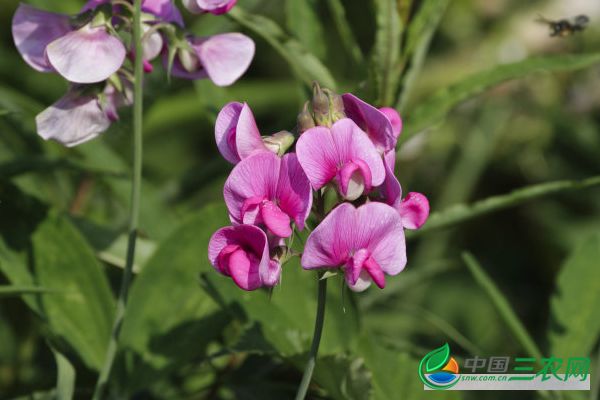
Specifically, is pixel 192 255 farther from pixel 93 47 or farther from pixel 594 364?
pixel 594 364

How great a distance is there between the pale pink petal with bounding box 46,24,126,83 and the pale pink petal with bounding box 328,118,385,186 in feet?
0.72

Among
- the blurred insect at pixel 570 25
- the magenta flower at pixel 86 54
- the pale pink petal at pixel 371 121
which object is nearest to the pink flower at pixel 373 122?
the pale pink petal at pixel 371 121

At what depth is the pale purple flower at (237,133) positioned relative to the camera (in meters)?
0.59

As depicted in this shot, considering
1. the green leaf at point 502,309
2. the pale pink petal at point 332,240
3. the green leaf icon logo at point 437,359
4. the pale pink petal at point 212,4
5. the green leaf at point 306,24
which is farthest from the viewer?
the green leaf at point 306,24

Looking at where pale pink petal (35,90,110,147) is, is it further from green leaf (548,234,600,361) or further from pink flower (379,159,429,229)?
green leaf (548,234,600,361)

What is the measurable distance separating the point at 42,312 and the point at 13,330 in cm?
26

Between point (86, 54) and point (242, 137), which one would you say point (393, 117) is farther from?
point (86, 54)

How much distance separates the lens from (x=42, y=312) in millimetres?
866

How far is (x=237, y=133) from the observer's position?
0.59m

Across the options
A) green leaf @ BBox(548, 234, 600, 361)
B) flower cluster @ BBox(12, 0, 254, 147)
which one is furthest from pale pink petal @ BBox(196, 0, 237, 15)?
green leaf @ BBox(548, 234, 600, 361)

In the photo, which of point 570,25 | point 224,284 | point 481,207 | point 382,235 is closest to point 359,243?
point 382,235

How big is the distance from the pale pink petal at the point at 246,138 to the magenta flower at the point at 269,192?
2cm

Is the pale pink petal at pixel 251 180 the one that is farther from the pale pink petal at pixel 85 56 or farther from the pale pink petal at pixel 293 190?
the pale pink petal at pixel 85 56

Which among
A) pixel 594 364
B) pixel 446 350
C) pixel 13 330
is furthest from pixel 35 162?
pixel 594 364
